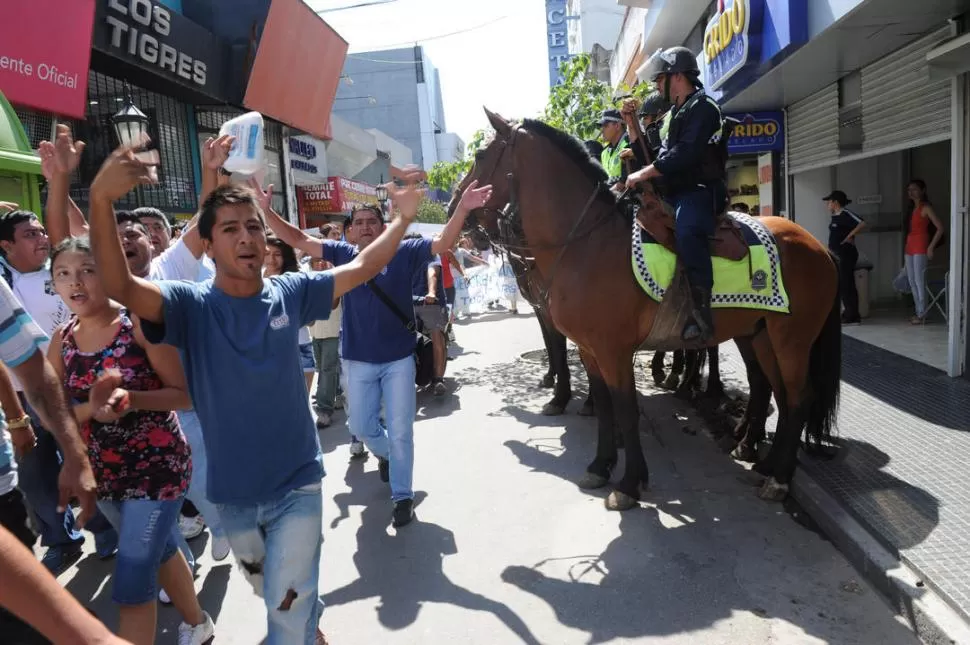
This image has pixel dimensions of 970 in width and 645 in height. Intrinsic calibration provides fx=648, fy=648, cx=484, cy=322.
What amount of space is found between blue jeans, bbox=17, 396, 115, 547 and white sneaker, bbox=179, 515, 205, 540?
1.40 ft

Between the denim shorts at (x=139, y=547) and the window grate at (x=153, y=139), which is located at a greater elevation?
the window grate at (x=153, y=139)

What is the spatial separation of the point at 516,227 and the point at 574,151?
27.0 inches

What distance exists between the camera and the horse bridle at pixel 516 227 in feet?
14.9

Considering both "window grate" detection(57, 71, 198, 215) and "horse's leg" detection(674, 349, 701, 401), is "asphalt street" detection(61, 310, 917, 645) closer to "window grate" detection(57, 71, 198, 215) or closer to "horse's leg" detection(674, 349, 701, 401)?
"horse's leg" detection(674, 349, 701, 401)

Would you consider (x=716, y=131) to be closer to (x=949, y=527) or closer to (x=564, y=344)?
(x=949, y=527)

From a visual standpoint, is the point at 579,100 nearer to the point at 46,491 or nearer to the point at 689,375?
the point at 689,375

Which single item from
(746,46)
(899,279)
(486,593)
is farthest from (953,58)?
(486,593)

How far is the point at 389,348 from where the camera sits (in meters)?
4.44

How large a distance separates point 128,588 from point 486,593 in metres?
1.74

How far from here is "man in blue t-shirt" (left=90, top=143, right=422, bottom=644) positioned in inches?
91.1

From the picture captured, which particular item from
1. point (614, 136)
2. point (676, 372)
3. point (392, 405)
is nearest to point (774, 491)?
point (392, 405)

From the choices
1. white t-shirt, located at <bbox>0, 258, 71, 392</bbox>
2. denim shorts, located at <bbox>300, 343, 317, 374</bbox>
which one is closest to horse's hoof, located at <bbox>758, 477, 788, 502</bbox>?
denim shorts, located at <bbox>300, 343, 317, 374</bbox>

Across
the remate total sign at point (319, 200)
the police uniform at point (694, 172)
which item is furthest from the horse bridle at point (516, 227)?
the remate total sign at point (319, 200)

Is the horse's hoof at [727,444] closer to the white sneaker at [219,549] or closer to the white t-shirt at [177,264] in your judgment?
the white sneaker at [219,549]
